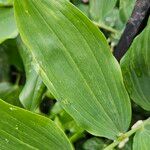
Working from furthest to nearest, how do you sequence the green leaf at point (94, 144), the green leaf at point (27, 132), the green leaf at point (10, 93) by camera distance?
the green leaf at point (10, 93)
the green leaf at point (94, 144)
the green leaf at point (27, 132)

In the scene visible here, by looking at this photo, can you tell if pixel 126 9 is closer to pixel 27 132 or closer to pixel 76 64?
pixel 76 64

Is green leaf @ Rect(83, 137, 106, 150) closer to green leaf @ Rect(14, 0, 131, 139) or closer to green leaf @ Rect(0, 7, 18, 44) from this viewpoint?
green leaf @ Rect(14, 0, 131, 139)

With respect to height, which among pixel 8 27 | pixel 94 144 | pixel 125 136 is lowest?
pixel 94 144

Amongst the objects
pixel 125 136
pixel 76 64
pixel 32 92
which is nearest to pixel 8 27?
pixel 32 92

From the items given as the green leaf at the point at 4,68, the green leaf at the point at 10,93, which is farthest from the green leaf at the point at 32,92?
the green leaf at the point at 4,68

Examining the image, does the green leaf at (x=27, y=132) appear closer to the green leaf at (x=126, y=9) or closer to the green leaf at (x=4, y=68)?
the green leaf at (x=126, y=9)

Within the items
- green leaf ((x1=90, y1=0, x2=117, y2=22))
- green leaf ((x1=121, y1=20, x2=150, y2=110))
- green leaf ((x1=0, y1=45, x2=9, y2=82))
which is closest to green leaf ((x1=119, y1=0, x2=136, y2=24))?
green leaf ((x1=90, y1=0, x2=117, y2=22))

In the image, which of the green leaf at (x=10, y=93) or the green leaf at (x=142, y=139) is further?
the green leaf at (x=10, y=93)
